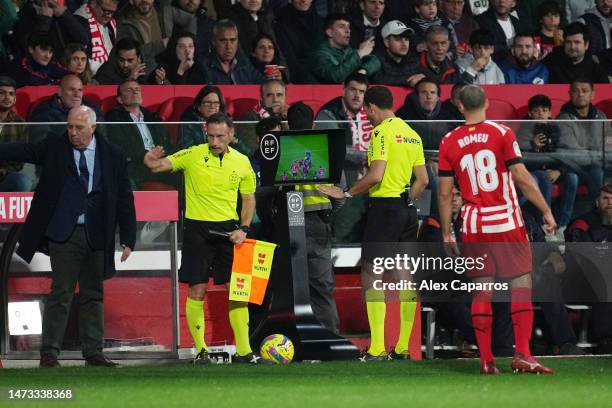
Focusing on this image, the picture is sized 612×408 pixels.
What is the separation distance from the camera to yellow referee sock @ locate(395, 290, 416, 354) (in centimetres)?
1221

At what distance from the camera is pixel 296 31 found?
52.9 ft

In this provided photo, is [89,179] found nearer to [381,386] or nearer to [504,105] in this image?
[381,386]

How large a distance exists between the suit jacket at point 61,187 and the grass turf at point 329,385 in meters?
1.09

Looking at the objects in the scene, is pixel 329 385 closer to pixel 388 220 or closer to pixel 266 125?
pixel 388 220

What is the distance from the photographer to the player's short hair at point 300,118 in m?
12.4

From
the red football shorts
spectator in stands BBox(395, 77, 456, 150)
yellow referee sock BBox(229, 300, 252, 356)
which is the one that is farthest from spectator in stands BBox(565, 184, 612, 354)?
yellow referee sock BBox(229, 300, 252, 356)

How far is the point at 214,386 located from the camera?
9680 mm

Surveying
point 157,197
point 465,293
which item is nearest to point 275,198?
point 157,197

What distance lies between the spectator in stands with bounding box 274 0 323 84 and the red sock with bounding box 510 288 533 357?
630cm

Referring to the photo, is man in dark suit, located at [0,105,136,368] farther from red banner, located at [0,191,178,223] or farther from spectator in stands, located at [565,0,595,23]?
spectator in stands, located at [565,0,595,23]

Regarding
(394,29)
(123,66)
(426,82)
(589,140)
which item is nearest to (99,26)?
(123,66)

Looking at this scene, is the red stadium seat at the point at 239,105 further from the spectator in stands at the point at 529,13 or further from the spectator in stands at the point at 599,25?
the spectator in stands at the point at 599,25

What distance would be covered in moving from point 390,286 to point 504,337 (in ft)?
5.48

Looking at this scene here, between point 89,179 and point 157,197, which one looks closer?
point 89,179
